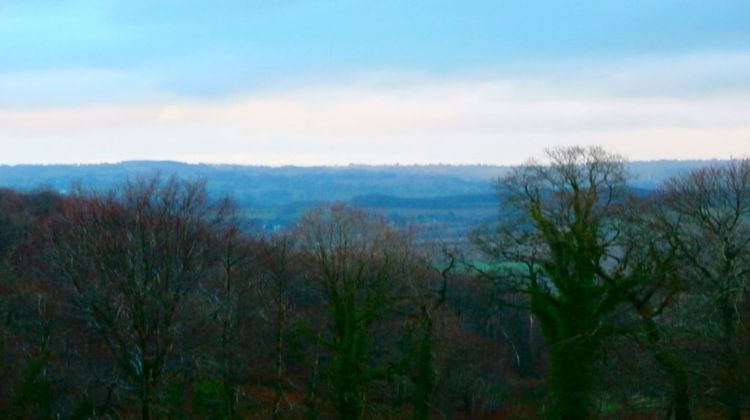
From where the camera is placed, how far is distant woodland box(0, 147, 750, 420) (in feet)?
84.1

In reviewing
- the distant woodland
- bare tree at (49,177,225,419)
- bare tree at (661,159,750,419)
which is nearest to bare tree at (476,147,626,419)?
the distant woodland

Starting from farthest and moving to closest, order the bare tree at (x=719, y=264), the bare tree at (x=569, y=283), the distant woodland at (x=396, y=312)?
the bare tree at (x=569, y=283) < the distant woodland at (x=396, y=312) < the bare tree at (x=719, y=264)

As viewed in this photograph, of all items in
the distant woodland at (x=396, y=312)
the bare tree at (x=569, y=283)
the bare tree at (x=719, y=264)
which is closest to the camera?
the bare tree at (x=719, y=264)

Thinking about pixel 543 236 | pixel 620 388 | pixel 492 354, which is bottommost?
pixel 492 354

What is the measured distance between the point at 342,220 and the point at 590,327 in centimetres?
2633

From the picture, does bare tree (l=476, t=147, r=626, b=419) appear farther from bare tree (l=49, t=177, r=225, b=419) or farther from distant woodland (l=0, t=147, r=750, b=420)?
bare tree (l=49, t=177, r=225, b=419)

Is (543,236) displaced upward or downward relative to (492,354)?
upward

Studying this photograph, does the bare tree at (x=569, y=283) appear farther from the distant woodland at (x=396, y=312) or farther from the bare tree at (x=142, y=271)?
the bare tree at (x=142, y=271)

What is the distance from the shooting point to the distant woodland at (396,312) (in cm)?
2564

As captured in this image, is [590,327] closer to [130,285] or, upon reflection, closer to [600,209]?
[600,209]

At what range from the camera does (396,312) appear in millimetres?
35656

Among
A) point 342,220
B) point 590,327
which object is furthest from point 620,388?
point 342,220

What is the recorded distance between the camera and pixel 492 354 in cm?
5194

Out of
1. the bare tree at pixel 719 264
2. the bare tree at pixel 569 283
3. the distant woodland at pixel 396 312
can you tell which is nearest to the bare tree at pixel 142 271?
the distant woodland at pixel 396 312
